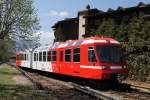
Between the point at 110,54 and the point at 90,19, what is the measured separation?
34485 millimetres

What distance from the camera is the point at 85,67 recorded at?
22.7m

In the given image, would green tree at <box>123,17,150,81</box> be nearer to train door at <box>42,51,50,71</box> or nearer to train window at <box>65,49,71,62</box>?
train window at <box>65,49,71,62</box>

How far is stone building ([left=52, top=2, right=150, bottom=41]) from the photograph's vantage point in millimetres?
43569

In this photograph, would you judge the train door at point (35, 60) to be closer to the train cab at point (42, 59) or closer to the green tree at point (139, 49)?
the train cab at point (42, 59)

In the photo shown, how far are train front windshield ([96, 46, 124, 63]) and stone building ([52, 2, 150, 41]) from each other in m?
15.4

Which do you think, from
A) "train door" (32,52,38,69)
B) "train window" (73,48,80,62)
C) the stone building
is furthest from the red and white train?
the stone building

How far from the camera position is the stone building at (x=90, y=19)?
4357 centimetres

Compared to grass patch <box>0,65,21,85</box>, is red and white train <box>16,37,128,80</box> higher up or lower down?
higher up

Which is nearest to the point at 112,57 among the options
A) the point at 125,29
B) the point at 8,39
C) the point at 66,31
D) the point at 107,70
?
the point at 107,70

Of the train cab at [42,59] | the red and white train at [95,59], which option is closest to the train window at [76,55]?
the red and white train at [95,59]

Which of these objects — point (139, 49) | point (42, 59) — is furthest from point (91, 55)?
point (42, 59)

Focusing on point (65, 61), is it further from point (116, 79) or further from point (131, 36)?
point (131, 36)

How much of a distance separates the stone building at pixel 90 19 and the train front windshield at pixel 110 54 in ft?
50.4

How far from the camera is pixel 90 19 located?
56.3 meters
